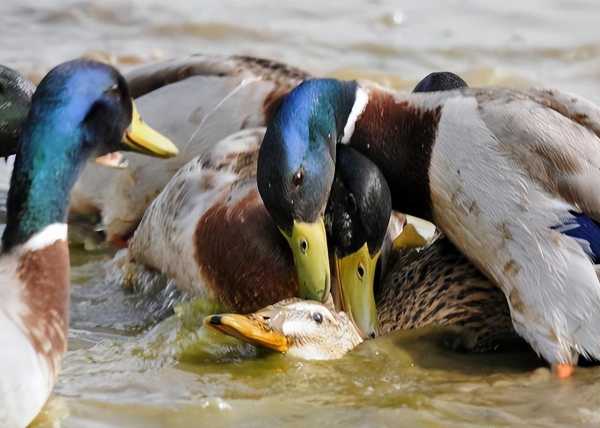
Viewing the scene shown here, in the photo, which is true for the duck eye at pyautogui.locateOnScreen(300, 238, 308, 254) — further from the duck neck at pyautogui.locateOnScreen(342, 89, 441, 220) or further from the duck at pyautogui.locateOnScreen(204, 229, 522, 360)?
the duck neck at pyautogui.locateOnScreen(342, 89, 441, 220)

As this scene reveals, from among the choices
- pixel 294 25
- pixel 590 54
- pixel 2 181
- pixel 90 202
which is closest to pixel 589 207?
pixel 90 202

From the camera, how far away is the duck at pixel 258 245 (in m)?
6.01

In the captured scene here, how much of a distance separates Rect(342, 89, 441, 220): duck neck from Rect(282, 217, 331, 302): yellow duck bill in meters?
0.41

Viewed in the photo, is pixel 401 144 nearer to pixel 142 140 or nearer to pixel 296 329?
pixel 296 329

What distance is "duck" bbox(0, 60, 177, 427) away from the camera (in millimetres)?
4758

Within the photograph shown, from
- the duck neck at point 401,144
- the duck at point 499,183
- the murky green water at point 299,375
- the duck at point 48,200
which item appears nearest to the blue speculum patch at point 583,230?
the duck at point 499,183

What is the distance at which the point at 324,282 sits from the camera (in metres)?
5.90

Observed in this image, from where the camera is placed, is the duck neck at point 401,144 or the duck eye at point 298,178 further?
the duck neck at point 401,144

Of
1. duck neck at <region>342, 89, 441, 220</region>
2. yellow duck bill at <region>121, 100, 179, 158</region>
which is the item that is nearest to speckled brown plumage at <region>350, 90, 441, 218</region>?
duck neck at <region>342, 89, 441, 220</region>

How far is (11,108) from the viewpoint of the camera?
6.31m

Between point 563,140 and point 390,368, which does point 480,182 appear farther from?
point 390,368

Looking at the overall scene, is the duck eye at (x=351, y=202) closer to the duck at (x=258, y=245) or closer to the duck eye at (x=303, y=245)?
the duck at (x=258, y=245)

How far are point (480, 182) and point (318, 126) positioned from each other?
2.07 ft

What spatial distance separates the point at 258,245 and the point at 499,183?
0.91m
